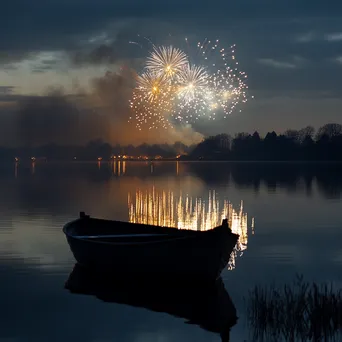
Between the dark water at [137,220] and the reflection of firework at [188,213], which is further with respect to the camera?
the reflection of firework at [188,213]

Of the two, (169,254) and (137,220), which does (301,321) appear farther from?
(137,220)

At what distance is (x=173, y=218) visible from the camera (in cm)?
5359

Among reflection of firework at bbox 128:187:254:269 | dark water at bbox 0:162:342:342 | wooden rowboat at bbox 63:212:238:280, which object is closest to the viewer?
dark water at bbox 0:162:342:342

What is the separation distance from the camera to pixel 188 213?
57719mm

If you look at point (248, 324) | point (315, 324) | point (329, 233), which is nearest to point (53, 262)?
point (248, 324)

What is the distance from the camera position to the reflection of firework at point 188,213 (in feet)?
157

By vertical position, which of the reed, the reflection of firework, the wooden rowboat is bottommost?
the reflection of firework

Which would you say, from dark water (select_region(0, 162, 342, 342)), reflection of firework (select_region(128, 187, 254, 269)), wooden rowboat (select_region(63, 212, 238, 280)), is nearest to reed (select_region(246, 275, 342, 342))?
dark water (select_region(0, 162, 342, 342))

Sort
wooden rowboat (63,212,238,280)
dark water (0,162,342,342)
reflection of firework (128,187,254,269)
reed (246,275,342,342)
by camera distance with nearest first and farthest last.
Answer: reed (246,275,342,342), dark water (0,162,342,342), wooden rowboat (63,212,238,280), reflection of firework (128,187,254,269)

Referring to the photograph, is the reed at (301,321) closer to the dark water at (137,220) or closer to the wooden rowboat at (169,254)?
the dark water at (137,220)

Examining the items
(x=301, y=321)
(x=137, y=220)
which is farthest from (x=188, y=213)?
(x=301, y=321)

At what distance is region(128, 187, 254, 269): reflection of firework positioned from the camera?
1889 inches

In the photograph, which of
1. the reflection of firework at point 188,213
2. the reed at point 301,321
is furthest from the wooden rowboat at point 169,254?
the reflection of firework at point 188,213

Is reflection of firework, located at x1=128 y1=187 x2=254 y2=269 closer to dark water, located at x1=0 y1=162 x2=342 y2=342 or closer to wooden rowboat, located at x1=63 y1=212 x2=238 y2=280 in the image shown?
dark water, located at x1=0 y1=162 x2=342 y2=342
